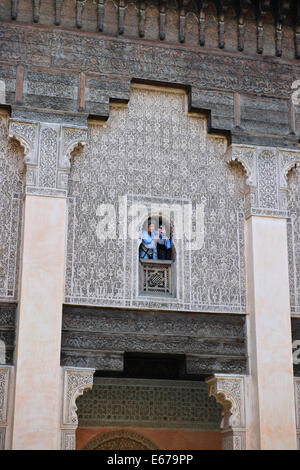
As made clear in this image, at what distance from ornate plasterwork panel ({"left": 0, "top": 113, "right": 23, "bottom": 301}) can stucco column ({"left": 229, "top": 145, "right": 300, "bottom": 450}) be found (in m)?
2.58

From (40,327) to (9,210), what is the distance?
1416 millimetres

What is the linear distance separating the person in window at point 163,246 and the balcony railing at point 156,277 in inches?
4.8

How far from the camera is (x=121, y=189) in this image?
903 centimetres

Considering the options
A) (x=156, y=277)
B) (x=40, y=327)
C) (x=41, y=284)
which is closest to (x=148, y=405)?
(x=156, y=277)

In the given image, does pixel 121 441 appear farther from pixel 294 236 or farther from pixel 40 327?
pixel 294 236

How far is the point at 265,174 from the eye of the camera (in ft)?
30.6

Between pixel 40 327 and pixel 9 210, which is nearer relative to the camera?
pixel 40 327

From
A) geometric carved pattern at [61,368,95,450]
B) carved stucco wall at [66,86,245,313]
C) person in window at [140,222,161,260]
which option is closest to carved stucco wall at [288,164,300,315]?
carved stucco wall at [66,86,245,313]

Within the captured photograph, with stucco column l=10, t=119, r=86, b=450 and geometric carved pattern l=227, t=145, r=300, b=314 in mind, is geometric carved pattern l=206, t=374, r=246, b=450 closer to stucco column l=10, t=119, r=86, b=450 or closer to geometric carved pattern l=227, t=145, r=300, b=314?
geometric carved pattern l=227, t=145, r=300, b=314

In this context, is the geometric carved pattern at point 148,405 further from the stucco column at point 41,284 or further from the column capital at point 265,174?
the column capital at point 265,174

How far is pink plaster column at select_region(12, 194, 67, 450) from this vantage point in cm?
782

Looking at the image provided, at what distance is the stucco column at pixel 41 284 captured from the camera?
7844mm
